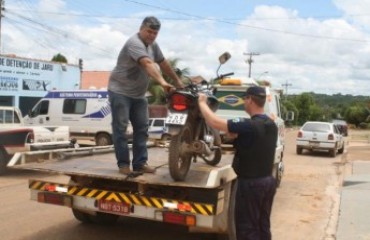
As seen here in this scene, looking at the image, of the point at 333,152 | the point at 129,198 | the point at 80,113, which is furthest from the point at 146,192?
the point at 333,152

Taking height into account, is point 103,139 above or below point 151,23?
below

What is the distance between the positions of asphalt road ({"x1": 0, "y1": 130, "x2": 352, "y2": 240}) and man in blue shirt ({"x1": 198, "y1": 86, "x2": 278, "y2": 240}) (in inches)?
81.0

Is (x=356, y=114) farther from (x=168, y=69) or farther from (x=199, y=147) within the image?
(x=199, y=147)

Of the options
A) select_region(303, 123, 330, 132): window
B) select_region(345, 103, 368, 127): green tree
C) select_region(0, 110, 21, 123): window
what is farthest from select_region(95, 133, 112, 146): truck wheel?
select_region(345, 103, 368, 127): green tree

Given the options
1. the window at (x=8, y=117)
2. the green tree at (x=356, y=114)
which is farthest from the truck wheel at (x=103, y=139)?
the green tree at (x=356, y=114)

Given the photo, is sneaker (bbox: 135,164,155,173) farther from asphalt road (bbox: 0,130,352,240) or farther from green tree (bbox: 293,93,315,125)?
green tree (bbox: 293,93,315,125)

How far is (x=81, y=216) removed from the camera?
23.0ft

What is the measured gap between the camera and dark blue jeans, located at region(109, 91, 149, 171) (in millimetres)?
5910

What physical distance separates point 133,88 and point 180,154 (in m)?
1.03

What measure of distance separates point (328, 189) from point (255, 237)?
7.90m

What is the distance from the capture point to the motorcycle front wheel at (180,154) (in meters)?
5.32

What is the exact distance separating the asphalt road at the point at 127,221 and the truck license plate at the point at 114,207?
112 centimetres

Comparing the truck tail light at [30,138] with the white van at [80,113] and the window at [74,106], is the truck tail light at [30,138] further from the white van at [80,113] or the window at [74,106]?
→ the window at [74,106]

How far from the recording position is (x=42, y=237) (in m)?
6.47
